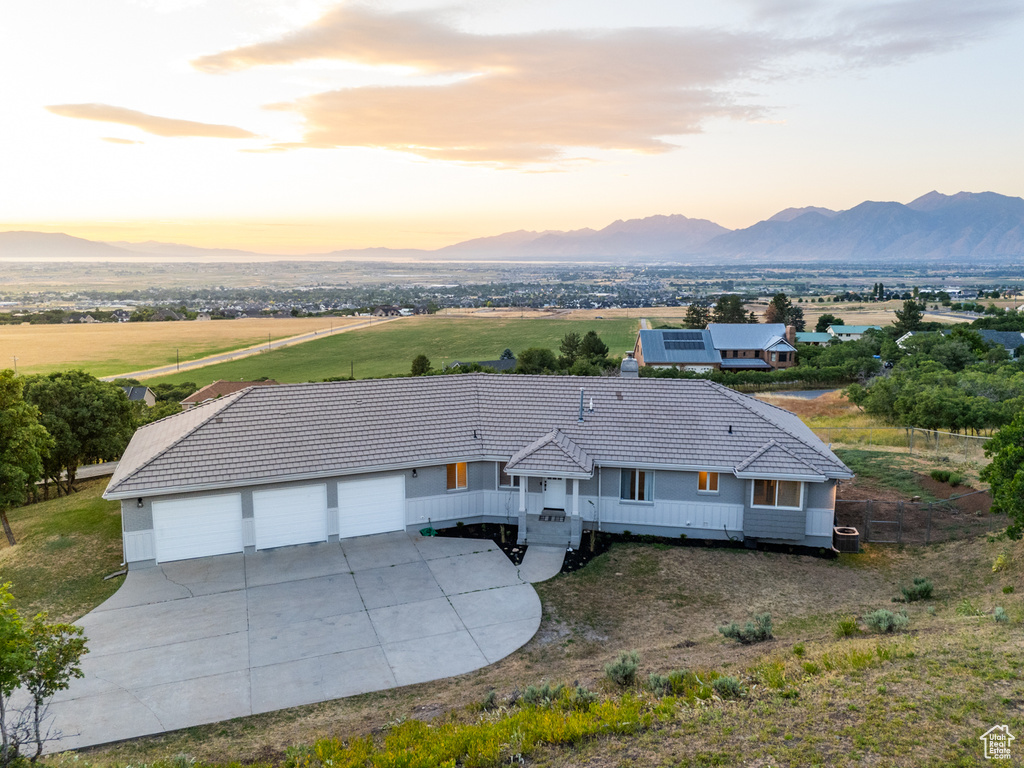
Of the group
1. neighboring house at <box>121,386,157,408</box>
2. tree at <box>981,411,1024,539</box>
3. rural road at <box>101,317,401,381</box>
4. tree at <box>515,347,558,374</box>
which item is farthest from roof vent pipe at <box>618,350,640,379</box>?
rural road at <box>101,317,401,381</box>

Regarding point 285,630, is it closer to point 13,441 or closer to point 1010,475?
point 13,441

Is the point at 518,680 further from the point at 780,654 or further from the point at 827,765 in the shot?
the point at 827,765

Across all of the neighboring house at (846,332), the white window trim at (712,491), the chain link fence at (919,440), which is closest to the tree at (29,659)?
the white window trim at (712,491)

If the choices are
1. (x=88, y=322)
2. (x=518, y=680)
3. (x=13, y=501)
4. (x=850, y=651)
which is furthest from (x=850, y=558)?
(x=88, y=322)

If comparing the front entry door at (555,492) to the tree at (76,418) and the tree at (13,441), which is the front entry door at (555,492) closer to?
the tree at (13,441)

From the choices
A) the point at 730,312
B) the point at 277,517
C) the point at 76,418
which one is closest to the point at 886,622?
the point at 277,517

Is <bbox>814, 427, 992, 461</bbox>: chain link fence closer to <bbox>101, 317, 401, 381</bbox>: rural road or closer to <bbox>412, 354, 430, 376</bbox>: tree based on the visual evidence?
<bbox>412, 354, 430, 376</bbox>: tree
